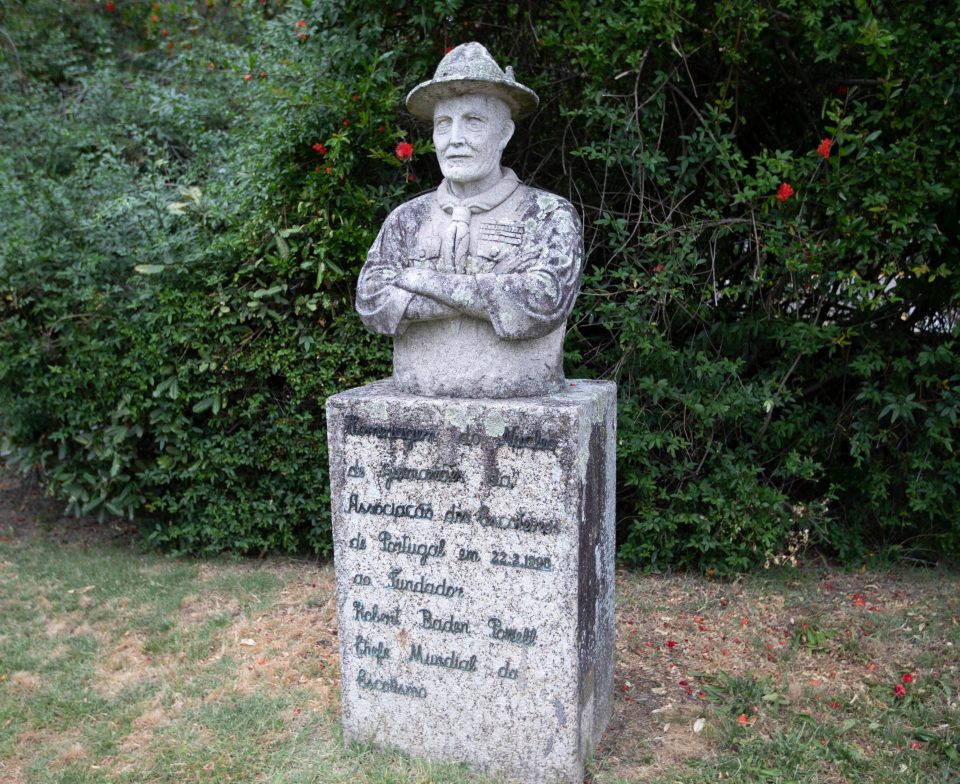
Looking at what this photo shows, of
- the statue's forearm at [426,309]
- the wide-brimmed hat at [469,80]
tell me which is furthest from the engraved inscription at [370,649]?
the wide-brimmed hat at [469,80]

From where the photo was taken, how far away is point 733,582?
193 inches

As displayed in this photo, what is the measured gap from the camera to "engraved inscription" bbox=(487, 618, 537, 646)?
2.95m

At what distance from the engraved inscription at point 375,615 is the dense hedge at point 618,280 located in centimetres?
197

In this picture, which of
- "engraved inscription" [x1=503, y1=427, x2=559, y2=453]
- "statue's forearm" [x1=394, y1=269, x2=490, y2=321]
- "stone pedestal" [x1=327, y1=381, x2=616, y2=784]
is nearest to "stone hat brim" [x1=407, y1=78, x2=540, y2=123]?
"statue's forearm" [x1=394, y1=269, x2=490, y2=321]

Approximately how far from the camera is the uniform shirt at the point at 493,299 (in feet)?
9.32

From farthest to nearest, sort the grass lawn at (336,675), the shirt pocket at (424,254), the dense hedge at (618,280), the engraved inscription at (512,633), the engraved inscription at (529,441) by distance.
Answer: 1. the dense hedge at (618,280)
2. the grass lawn at (336,675)
3. the shirt pocket at (424,254)
4. the engraved inscription at (512,633)
5. the engraved inscription at (529,441)

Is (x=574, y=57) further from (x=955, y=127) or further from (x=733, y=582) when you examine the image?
(x=733, y=582)

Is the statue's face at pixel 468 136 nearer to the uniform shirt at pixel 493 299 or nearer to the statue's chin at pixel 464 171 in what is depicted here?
the statue's chin at pixel 464 171

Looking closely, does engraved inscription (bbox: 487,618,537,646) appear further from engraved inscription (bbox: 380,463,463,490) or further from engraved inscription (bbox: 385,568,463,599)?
engraved inscription (bbox: 380,463,463,490)

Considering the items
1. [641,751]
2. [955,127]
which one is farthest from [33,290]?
[955,127]

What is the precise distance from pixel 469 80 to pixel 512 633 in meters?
1.86

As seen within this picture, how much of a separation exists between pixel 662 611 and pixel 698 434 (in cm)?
96

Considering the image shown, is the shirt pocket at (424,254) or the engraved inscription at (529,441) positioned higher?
the shirt pocket at (424,254)

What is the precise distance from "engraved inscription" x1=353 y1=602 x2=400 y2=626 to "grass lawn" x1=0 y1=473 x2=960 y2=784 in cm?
50
